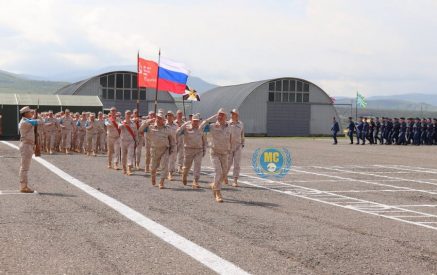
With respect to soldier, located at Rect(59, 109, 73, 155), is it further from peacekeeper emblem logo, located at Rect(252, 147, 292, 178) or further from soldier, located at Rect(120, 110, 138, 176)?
soldier, located at Rect(120, 110, 138, 176)

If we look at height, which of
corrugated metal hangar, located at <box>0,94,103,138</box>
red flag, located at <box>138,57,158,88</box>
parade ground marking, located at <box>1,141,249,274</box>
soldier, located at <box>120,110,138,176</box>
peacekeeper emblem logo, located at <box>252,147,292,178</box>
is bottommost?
parade ground marking, located at <box>1,141,249,274</box>

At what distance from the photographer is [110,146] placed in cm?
2100

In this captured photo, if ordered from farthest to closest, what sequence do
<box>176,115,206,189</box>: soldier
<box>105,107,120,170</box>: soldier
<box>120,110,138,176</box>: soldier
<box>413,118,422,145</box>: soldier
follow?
<box>413,118,422,145</box>: soldier → <box>105,107,120,170</box>: soldier → <box>120,110,138,176</box>: soldier → <box>176,115,206,189</box>: soldier

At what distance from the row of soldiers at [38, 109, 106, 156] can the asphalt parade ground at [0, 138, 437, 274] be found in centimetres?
1108

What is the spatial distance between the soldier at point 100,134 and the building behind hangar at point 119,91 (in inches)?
1066

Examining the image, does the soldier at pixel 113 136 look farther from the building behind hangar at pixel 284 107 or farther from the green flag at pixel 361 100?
the green flag at pixel 361 100

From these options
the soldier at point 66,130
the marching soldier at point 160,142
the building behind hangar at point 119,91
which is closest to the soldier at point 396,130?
the building behind hangar at point 119,91

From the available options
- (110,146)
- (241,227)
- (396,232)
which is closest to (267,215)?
(241,227)

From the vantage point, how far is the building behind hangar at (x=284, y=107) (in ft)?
195

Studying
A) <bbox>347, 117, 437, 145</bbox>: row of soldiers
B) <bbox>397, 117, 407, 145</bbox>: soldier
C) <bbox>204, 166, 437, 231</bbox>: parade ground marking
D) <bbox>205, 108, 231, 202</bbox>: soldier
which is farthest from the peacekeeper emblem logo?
<bbox>397, 117, 407, 145</bbox>: soldier

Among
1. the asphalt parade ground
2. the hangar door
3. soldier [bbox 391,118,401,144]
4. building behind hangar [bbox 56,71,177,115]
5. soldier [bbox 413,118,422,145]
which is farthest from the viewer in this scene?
the hangar door

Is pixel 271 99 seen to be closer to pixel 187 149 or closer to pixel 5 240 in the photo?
pixel 187 149

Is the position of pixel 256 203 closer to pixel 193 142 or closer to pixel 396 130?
pixel 193 142

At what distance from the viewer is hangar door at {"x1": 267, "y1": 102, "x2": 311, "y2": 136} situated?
6019 centimetres
